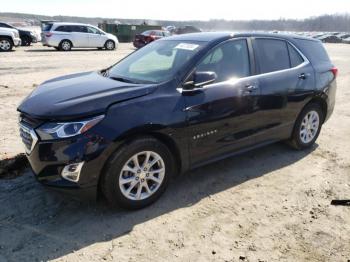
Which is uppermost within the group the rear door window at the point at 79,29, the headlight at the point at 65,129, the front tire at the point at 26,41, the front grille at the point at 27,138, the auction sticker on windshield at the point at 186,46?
the auction sticker on windshield at the point at 186,46

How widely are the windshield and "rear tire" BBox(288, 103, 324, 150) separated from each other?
2.02 m

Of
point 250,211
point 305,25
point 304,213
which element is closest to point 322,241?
point 304,213

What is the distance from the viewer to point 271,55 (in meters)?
5.14

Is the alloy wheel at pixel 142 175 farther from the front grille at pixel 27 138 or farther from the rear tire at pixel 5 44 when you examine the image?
the rear tire at pixel 5 44

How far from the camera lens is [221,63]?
179 inches

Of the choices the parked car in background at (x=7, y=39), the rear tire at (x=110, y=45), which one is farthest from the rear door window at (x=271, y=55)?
the rear tire at (x=110, y=45)

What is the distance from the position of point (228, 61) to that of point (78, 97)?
1.86 meters

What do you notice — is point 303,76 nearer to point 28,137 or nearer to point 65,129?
point 65,129

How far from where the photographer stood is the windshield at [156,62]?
4.27m

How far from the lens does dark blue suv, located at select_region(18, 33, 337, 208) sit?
3520 millimetres

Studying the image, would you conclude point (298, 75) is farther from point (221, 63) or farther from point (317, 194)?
point (317, 194)

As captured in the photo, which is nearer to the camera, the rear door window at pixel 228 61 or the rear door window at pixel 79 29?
the rear door window at pixel 228 61

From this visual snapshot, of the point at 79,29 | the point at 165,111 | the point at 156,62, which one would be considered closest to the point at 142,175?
the point at 165,111

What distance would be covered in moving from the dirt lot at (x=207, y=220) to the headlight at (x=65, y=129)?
2.86 ft
